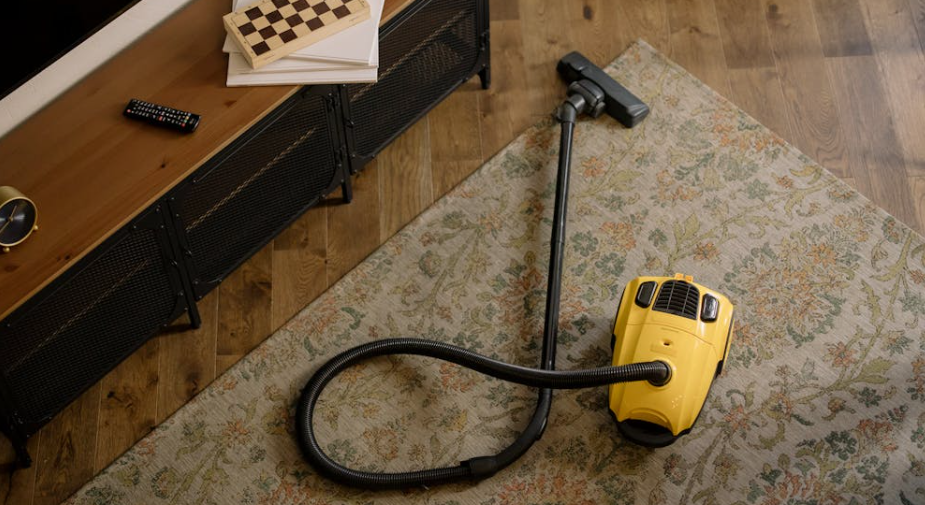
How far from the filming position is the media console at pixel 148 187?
87.4 inches

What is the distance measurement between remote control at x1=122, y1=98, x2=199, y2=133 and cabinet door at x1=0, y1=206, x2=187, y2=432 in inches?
7.6

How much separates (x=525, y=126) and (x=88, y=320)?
4.36ft

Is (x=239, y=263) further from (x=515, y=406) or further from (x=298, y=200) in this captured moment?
(x=515, y=406)

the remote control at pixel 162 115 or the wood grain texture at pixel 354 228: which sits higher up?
the remote control at pixel 162 115

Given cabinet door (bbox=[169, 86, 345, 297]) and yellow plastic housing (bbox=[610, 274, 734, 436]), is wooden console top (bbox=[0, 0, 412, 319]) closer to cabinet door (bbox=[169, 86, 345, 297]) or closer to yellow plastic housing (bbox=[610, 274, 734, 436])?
cabinet door (bbox=[169, 86, 345, 297])

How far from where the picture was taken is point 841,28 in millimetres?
3225

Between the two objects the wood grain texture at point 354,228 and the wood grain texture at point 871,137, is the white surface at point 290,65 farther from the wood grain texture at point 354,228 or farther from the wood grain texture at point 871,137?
the wood grain texture at point 871,137

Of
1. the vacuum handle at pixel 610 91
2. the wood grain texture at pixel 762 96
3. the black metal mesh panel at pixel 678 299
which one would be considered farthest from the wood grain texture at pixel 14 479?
the wood grain texture at pixel 762 96

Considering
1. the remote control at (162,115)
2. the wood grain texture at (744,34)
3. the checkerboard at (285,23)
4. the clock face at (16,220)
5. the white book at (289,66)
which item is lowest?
the wood grain texture at (744,34)

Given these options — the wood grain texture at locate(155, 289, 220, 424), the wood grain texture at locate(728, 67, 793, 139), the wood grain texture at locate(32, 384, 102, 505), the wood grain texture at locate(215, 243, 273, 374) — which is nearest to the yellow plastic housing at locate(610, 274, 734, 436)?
the wood grain texture at locate(728, 67, 793, 139)

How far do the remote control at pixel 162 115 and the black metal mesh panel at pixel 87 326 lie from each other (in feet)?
0.80

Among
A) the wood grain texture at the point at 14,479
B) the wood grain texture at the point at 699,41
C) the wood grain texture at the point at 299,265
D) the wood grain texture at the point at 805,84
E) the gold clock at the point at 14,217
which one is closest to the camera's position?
the gold clock at the point at 14,217

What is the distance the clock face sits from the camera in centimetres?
213

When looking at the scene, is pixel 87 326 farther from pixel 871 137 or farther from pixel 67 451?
pixel 871 137
